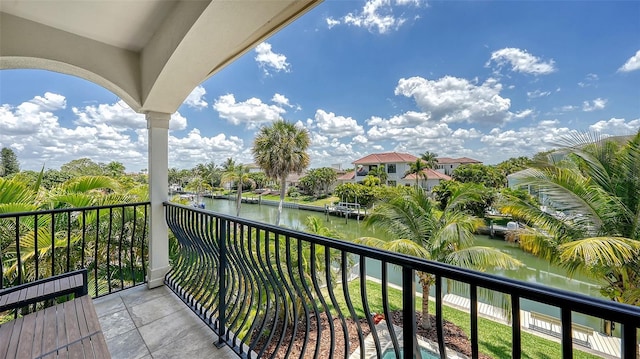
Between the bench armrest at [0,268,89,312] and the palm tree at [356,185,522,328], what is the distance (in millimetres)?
5327

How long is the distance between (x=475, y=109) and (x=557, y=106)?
337 inches

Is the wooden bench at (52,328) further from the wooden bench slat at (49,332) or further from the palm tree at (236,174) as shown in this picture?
the palm tree at (236,174)

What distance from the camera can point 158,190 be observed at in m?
2.84

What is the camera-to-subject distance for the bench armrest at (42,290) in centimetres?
127

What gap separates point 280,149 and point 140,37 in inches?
558

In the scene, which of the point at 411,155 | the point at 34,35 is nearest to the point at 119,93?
the point at 34,35

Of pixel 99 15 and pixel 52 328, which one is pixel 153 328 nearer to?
pixel 52 328

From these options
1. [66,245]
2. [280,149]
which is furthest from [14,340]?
[280,149]

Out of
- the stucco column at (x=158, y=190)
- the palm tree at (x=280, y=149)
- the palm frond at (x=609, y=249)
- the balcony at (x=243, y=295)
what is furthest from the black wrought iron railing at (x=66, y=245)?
the palm tree at (x=280, y=149)

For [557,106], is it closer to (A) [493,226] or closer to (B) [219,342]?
(A) [493,226]

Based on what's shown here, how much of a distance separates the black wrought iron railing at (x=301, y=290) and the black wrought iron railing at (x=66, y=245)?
2.15 feet

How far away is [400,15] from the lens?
72.7ft

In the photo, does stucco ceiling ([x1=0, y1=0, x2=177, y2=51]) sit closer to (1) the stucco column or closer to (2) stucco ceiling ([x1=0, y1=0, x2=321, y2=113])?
(2) stucco ceiling ([x1=0, y1=0, x2=321, y2=113])

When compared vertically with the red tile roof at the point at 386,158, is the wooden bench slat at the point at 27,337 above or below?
below
